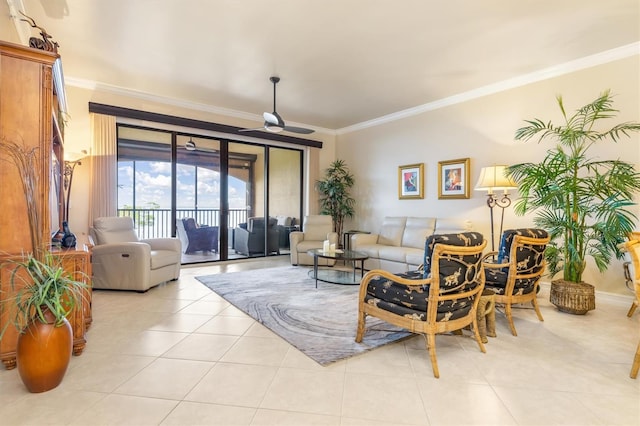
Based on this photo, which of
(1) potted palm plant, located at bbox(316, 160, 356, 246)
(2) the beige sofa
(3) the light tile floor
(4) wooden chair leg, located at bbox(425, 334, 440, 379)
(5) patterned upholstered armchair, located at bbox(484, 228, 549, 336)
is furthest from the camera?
(1) potted palm plant, located at bbox(316, 160, 356, 246)

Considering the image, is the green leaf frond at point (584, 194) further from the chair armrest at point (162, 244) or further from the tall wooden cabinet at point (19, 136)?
the chair armrest at point (162, 244)

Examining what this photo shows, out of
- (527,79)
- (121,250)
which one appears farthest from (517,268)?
(121,250)

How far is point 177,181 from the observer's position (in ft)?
18.3

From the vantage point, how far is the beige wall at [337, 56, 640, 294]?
3627 mm

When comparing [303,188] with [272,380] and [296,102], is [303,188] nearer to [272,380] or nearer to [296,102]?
[296,102]

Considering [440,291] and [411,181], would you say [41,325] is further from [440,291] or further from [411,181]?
[411,181]

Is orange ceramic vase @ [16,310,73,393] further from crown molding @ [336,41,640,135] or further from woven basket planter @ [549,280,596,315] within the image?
crown molding @ [336,41,640,135]

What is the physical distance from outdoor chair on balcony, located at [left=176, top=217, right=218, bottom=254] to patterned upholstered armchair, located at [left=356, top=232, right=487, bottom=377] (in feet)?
14.4

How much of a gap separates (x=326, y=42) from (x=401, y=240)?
3.39 m

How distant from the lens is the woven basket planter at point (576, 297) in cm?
323

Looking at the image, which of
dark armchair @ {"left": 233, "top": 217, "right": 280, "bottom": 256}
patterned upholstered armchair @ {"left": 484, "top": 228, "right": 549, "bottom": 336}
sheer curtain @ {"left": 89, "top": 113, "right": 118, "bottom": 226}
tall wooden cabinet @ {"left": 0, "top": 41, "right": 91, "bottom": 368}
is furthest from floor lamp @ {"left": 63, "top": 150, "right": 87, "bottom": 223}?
patterned upholstered armchair @ {"left": 484, "top": 228, "right": 549, "bottom": 336}

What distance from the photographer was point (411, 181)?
5820mm

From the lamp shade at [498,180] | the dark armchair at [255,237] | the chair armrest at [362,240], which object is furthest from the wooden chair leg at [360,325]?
the dark armchair at [255,237]

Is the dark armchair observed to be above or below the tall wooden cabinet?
below
